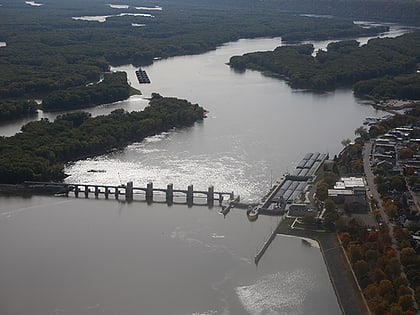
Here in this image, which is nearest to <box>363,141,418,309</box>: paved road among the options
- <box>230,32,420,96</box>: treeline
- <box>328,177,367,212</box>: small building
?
<box>328,177,367,212</box>: small building

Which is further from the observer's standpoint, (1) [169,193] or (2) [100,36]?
(2) [100,36]

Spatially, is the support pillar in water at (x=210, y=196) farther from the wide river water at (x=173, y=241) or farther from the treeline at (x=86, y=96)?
the treeline at (x=86, y=96)

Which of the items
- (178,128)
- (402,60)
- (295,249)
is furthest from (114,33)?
(295,249)

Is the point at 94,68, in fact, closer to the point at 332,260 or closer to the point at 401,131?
the point at 401,131

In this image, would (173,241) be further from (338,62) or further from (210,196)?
(338,62)

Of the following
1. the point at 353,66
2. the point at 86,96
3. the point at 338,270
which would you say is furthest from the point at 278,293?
the point at 353,66

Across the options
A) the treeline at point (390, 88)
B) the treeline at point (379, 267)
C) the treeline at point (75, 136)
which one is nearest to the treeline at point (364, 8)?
the treeline at point (390, 88)
